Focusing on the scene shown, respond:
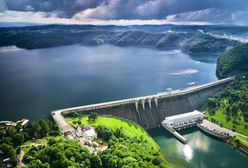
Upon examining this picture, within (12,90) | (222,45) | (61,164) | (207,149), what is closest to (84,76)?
(12,90)

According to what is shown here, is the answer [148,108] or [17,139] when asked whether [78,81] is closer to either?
[148,108]

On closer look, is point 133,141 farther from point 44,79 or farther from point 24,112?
point 44,79

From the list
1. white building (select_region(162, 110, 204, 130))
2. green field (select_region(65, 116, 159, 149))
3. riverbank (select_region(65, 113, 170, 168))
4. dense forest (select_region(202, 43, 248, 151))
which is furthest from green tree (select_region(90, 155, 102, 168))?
dense forest (select_region(202, 43, 248, 151))

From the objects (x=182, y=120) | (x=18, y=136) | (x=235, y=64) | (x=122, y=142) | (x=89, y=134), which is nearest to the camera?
(x=18, y=136)

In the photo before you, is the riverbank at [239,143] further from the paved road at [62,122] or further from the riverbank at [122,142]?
the paved road at [62,122]

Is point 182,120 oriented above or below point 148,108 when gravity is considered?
below

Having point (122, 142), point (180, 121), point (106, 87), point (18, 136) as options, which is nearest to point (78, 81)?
point (106, 87)
